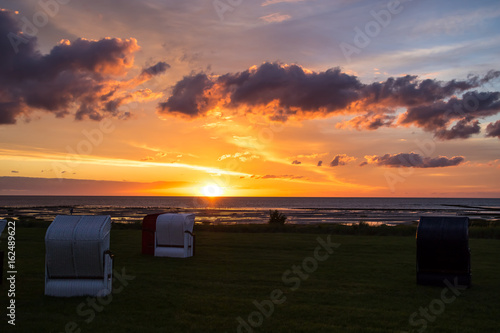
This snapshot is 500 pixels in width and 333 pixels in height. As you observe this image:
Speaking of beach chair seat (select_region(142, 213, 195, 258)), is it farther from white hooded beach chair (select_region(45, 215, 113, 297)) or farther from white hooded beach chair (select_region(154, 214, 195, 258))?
white hooded beach chair (select_region(45, 215, 113, 297))

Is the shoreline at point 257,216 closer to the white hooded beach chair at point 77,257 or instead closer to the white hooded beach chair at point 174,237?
the white hooded beach chair at point 174,237

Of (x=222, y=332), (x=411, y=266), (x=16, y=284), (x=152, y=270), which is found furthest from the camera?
(x=411, y=266)

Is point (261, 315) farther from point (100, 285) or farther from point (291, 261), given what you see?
point (291, 261)

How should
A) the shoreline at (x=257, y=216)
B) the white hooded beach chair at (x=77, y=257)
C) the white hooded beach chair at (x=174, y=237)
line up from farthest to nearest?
the shoreline at (x=257, y=216), the white hooded beach chair at (x=174, y=237), the white hooded beach chair at (x=77, y=257)

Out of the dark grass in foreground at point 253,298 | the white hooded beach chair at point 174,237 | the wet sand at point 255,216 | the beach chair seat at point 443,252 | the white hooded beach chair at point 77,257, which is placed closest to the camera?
the dark grass in foreground at point 253,298

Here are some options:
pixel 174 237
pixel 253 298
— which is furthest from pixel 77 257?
pixel 174 237

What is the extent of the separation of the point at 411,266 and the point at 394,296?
6177 millimetres

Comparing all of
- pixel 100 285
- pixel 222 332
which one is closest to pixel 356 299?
pixel 222 332

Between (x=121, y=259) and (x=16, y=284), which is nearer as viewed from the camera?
→ (x=16, y=284)

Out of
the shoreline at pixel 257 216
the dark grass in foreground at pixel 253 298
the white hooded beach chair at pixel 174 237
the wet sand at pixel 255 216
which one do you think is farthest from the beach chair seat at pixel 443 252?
the wet sand at pixel 255 216

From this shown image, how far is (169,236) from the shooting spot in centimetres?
2088

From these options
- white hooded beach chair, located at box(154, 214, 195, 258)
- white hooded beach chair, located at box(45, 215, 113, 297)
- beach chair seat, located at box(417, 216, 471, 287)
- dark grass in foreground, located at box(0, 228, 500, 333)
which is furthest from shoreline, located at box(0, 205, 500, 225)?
beach chair seat, located at box(417, 216, 471, 287)

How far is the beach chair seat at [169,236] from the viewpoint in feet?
67.6

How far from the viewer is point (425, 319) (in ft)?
34.2
